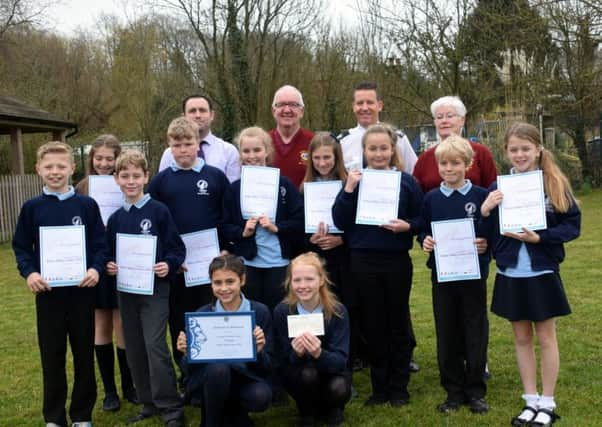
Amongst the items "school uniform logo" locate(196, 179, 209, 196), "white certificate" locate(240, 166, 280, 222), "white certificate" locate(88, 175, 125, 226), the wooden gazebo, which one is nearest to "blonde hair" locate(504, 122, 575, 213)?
"white certificate" locate(240, 166, 280, 222)

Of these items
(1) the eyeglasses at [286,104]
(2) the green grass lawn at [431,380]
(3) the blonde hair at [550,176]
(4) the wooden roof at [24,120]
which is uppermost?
Answer: (4) the wooden roof at [24,120]

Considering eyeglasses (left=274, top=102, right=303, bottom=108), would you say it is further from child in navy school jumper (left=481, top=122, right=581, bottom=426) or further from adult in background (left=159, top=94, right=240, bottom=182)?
child in navy school jumper (left=481, top=122, right=581, bottom=426)

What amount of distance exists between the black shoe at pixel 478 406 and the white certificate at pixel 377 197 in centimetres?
141

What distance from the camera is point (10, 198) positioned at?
54.4ft

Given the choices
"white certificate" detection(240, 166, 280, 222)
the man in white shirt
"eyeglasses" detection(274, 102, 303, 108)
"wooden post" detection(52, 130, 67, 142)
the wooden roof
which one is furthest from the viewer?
"wooden post" detection(52, 130, 67, 142)

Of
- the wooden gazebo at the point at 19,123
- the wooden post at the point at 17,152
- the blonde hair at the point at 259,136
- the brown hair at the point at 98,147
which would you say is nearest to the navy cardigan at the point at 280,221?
the blonde hair at the point at 259,136

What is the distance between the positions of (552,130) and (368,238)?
72.6 ft

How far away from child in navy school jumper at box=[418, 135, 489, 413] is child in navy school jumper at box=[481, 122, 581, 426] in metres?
0.14

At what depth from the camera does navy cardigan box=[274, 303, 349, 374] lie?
13.5 feet

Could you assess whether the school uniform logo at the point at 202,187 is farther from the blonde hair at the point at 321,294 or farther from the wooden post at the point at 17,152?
the wooden post at the point at 17,152

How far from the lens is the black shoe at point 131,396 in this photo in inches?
193

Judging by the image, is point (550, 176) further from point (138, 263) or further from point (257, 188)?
point (138, 263)

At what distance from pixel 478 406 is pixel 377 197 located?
1615 millimetres

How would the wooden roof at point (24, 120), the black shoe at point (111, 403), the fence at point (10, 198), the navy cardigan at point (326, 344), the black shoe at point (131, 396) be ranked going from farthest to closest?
the fence at point (10, 198), the wooden roof at point (24, 120), the black shoe at point (131, 396), the black shoe at point (111, 403), the navy cardigan at point (326, 344)
